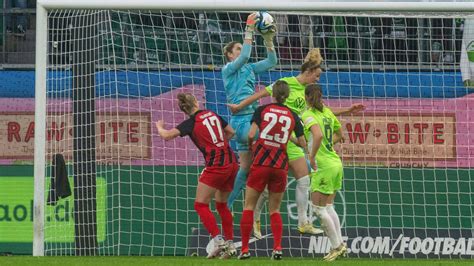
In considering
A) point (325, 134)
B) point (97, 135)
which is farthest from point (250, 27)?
point (97, 135)

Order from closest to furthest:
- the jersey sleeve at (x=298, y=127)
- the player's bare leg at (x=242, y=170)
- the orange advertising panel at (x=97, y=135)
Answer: the jersey sleeve at (x=298, y=127)
the player's bare leg at (x=242, y=170)
the orange advertising panel at (x=97, y=135)

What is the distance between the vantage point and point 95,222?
14.9 m

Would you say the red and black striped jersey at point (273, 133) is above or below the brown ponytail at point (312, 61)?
below

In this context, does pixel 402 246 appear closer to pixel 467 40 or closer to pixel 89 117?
pixel 467 40

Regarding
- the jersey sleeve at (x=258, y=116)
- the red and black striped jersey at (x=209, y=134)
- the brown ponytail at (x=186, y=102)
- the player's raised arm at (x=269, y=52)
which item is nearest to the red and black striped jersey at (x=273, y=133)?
the jersey sleeve at (x=258, y=116)

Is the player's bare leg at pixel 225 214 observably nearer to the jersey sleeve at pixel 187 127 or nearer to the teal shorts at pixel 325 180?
the jersey sleeve at pixel 187 127

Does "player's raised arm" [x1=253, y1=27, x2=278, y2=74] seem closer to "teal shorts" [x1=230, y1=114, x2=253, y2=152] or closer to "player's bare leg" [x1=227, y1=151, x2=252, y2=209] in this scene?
"teal shorts" [x1=230, y1=114, x2=253, y2=152]

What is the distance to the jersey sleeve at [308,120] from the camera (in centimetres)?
1245

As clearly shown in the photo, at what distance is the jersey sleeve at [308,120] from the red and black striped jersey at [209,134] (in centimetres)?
83

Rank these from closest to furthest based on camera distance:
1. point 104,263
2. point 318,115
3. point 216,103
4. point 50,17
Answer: point 104,263 → point 318,115 → point 50,17 → point 216,103

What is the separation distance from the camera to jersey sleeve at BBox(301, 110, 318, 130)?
490 inches

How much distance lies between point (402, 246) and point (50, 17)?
17.3 ft

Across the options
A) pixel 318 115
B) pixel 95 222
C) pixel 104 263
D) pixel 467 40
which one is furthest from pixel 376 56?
pixel 104 263

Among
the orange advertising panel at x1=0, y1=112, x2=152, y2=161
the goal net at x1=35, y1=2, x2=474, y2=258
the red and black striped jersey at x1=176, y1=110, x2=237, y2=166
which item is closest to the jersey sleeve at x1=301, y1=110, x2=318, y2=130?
the red and black striped jersey at x1=176, y1=110, x2=237, y2=166
